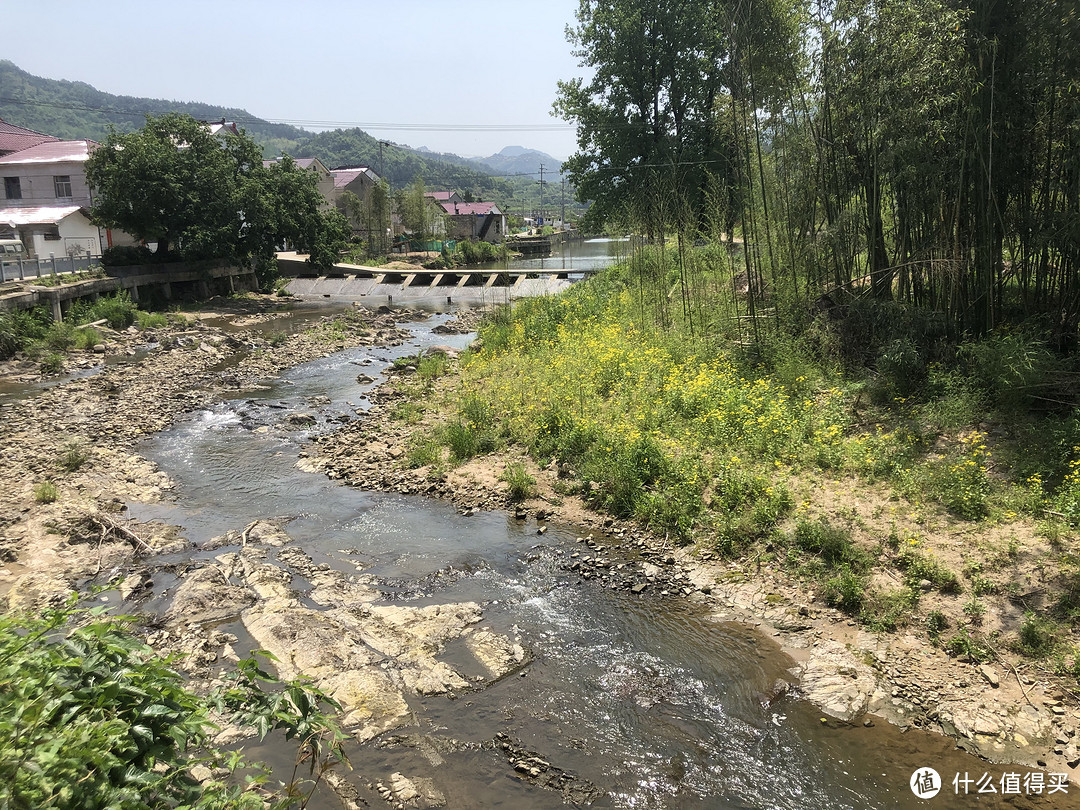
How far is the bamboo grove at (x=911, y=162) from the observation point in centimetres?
773

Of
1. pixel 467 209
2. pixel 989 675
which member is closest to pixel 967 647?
pixel 989 675

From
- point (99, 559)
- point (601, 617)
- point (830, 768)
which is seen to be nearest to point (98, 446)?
point (99, 559)

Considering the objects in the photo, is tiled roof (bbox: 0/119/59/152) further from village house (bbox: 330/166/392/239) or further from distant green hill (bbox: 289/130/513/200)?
distant green hill (bbox: 289/130/513/200)

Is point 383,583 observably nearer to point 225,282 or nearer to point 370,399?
point 370,399

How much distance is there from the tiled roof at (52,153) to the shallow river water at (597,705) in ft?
106

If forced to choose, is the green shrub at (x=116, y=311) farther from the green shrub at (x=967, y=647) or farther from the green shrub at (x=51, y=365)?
the green shrub at (x=967, y=647)

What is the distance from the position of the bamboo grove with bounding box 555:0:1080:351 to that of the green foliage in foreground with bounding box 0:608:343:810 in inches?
359

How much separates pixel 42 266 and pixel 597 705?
2502 cm

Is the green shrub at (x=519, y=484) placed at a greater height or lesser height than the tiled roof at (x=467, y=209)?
lesser

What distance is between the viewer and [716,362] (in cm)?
1096

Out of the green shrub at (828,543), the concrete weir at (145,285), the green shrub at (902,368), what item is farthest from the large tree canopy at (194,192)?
the green shrub at (828,543)

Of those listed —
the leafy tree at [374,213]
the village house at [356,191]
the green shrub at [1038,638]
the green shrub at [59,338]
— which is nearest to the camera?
the green shrub at [1038,638]

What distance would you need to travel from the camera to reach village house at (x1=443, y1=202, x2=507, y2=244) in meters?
63.7

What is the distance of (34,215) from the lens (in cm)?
2964
